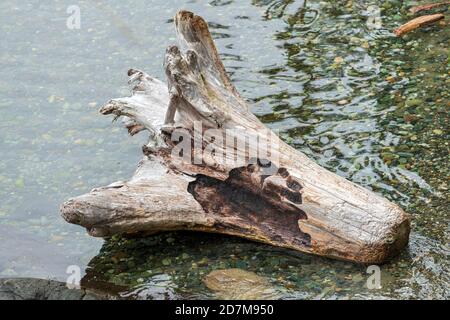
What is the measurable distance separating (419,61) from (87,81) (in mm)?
3570

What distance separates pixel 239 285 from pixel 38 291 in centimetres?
143

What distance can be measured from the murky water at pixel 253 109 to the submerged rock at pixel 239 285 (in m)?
0.07

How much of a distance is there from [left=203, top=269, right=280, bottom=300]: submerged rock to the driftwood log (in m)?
0.35

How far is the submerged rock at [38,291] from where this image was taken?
20.5 ft

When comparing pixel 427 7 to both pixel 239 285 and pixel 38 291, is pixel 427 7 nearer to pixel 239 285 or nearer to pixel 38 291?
pixel 239 285

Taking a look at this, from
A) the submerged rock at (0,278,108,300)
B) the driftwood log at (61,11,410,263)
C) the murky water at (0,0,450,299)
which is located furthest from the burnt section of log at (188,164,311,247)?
the submerged rock at (0,278,108,300)

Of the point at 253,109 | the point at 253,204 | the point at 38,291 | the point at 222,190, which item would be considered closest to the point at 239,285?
the point at 253,204

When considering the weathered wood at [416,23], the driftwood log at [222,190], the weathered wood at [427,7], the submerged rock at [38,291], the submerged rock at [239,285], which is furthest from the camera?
the weathered wood at [427,7]

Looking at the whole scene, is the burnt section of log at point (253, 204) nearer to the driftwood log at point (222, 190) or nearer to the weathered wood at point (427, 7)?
the driftwood log at point (222, 190)

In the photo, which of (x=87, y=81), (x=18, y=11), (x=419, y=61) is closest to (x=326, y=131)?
(x=419, y=61)

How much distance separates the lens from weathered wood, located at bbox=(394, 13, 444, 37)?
9.95 metres

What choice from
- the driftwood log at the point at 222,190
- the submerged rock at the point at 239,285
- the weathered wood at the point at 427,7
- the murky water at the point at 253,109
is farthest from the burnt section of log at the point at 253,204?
the weathered wood at the point at 427,7

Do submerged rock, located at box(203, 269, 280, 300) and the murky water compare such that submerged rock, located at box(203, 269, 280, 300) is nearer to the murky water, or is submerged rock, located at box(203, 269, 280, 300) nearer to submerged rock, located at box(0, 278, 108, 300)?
the murky water

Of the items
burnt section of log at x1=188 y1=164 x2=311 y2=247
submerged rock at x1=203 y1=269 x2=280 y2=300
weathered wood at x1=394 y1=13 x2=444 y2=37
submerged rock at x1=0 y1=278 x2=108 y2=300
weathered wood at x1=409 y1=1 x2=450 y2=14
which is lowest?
submerged rock at x1=203 y1=269 x2=280 y2=300
